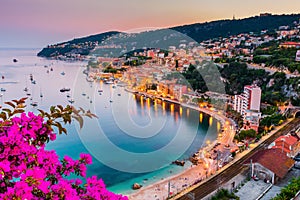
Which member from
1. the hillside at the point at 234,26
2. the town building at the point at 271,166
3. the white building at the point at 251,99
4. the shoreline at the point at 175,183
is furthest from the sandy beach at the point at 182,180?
the hillside at the point at 234,26

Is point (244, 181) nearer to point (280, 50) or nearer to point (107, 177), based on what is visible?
point (107, 177)

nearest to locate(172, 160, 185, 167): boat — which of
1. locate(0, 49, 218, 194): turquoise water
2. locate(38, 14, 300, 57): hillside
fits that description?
locate(0, 49, 218, 194): turquoise water

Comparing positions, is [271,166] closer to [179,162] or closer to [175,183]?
[175,183]

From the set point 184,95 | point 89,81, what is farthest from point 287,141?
point 89,81

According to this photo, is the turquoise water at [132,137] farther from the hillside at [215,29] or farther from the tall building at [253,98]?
the hillside at [215,29]

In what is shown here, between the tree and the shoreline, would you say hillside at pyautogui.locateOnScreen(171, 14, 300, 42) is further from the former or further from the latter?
the tree
